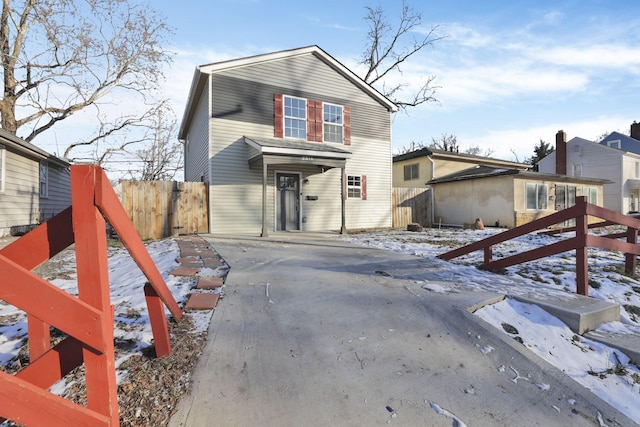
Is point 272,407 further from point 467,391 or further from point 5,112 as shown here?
point 5,112

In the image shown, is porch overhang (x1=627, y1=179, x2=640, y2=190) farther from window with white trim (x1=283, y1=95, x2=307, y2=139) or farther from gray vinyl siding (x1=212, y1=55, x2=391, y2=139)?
window with white trim (x1=283, y1=95, x2=307, y2=139)

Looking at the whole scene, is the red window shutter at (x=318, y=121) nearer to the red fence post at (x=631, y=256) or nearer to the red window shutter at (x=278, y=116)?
the red window shutter at (x=278, y=116)

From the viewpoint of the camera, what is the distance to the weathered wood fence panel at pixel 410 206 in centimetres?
1523

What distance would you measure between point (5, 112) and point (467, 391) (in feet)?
69.5

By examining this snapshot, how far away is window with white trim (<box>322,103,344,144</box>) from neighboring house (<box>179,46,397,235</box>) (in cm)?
4

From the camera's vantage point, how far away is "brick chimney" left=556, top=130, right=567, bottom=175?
24.2 metres

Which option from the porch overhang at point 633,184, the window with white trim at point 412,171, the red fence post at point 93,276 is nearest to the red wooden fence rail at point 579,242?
the red fence post at point 93,276

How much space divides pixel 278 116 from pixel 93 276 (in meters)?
10.7

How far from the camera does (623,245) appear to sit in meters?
4.71

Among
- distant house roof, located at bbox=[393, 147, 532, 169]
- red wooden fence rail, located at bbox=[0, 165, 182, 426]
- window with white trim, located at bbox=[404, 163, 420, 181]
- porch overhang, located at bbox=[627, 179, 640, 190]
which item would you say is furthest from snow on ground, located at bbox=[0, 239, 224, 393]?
porch overhang, located at bbox=[627, 179, 640, 190]

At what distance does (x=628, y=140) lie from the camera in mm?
28828

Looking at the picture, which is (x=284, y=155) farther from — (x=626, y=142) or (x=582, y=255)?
(x=626, y=142)

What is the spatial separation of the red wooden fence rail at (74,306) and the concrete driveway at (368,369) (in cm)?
56

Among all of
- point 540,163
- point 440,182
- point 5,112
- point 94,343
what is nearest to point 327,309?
point 94,343
